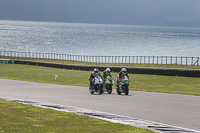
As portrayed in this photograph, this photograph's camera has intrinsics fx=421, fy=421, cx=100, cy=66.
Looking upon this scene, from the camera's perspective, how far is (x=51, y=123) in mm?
12203

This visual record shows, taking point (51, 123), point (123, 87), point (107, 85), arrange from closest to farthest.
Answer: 1. point (51, 123)
2. point (123, 87)
3. point (107, 85)

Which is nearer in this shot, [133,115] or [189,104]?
[133,115]

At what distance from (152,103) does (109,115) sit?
4.66m

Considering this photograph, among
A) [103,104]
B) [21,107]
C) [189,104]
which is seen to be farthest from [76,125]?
[189,104]

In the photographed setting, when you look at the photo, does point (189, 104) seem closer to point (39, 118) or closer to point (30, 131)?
point (39, 118)

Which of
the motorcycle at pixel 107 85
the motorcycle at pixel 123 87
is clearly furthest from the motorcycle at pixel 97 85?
the motorcycle at pixel 123 87

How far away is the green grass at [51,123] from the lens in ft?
36.1

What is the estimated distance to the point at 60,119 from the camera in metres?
13.1

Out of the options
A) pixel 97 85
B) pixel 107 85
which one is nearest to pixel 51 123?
pixel 97 85

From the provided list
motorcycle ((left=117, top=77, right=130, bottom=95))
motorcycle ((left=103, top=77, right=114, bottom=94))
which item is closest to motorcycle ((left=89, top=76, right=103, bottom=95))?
motorcycle ((left=103, top=77, right=114, bottom=94))

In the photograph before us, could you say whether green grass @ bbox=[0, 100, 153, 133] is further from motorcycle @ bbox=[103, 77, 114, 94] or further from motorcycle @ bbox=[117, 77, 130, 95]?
motorcycle @ bbox=[103, 77, 114, 94]

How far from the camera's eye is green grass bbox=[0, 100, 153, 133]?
10997mm

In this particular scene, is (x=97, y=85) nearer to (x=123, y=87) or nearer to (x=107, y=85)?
(x=107, y=85)

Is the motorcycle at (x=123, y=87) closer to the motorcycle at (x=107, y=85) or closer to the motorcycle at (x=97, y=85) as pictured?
the motorcycle at (x=107, y=85)
